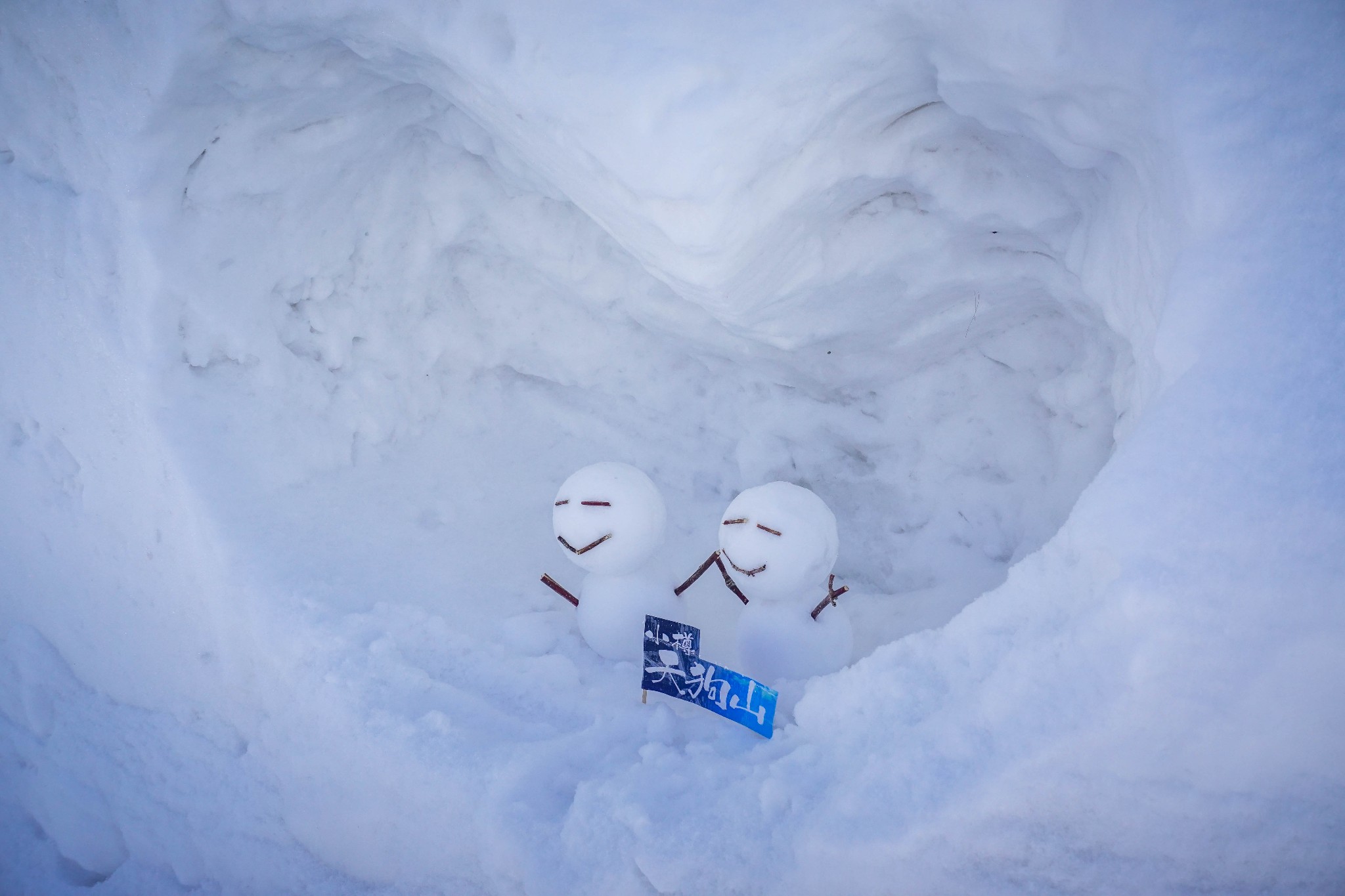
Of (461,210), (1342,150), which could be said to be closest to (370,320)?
(461,210)

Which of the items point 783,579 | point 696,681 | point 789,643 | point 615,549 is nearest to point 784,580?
point 783,579

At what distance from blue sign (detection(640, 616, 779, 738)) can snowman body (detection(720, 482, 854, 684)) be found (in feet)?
0.92

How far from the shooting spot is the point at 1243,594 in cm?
152

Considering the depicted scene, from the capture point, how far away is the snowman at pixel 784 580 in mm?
2404

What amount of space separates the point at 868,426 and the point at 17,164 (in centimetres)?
287

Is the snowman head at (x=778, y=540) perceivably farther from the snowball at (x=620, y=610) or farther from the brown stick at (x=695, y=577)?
the snowball at (x=620, y=610)

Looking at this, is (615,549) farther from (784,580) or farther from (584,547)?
(784,580)

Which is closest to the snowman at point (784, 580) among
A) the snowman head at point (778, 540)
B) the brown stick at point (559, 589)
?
the snowman head at point (778, 540)

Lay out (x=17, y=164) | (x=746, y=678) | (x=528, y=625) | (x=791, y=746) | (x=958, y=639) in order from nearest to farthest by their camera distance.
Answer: (x=958, y=639) → (x=791, y=746) → (x=746, y=678) → (x=17, y=164) → (x=528, y=625)

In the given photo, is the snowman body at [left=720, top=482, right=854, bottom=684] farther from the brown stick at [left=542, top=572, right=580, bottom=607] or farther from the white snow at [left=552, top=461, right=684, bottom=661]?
the brown stick at [left=542, top=572, right=580, bottom=607]

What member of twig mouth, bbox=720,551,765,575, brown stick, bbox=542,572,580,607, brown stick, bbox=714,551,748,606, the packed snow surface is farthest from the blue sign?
brown stick, bbox=542,572,580,607

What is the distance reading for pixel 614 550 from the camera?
2549 mm

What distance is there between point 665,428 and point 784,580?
116 cm

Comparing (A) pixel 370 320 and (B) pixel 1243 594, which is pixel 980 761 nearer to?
(B) pixel 1243 594
